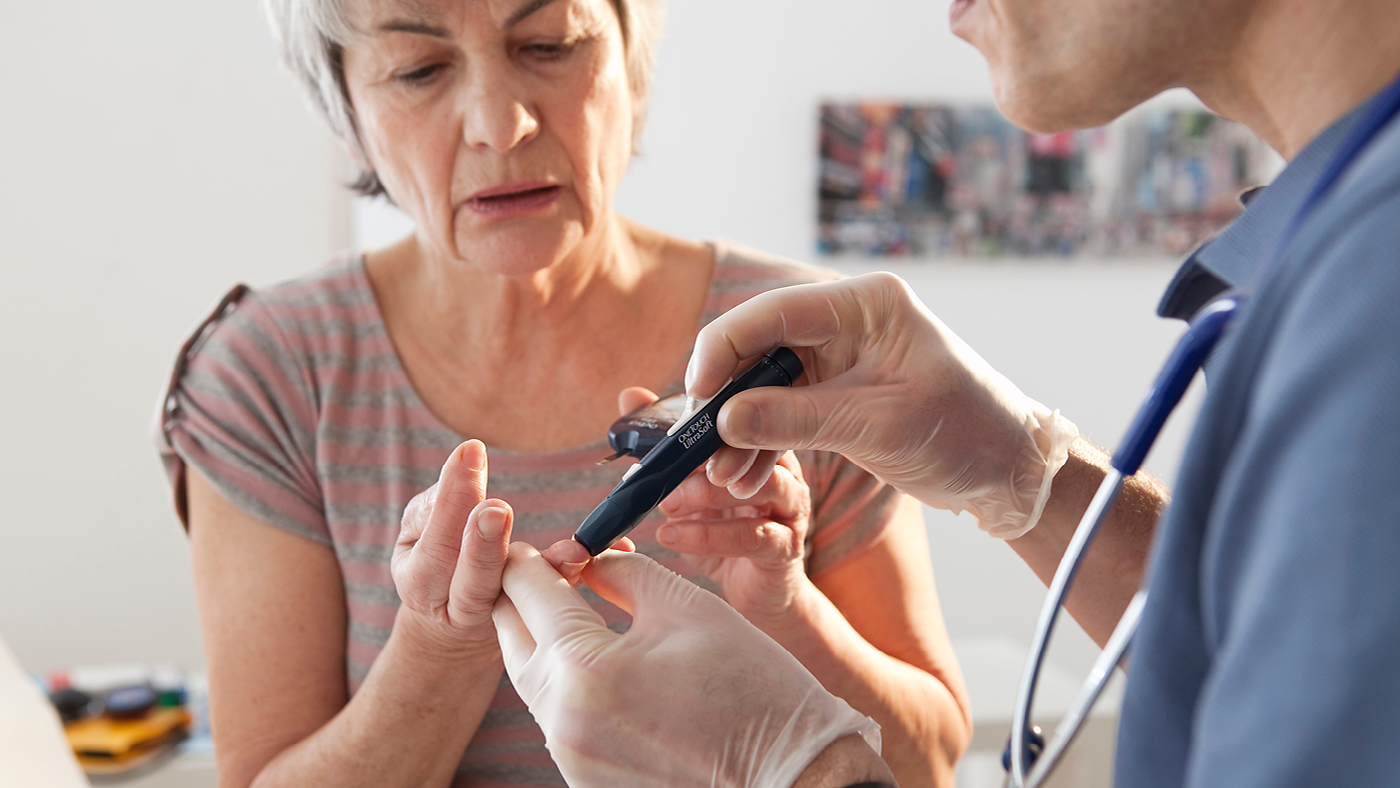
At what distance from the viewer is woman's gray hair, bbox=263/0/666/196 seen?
3.47 feet

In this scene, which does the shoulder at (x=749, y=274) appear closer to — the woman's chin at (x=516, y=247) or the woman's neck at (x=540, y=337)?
the woman's neck at (x=540, y=337)

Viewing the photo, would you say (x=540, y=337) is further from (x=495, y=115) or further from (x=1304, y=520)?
(x=1304, y=520)

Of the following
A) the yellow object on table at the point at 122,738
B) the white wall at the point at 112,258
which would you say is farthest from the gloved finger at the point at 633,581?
the white wall at the point at 112,258

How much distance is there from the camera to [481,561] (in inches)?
31.4

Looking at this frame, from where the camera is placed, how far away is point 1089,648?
327 centimetres

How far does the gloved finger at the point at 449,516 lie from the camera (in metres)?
0.82

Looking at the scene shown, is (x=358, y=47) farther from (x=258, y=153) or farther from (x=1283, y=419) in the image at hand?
(x=258, y=153)

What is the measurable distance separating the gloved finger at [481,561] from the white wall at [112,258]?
2249mm

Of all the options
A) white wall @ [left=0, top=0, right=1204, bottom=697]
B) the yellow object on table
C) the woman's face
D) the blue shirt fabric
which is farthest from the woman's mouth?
white wall @ [left=0, top=0, right=1204, bottom=697]

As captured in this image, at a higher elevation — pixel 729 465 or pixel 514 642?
pixel 729 465

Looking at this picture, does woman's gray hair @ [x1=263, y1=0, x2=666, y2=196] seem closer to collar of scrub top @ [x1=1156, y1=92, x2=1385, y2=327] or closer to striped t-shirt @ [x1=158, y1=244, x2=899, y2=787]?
striped t-shirt @ [x1=158, y1=244, x2=899, y2=787]

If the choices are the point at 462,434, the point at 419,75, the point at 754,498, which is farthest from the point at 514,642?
the point at 419,75

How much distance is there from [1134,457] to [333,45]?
0.92 metres

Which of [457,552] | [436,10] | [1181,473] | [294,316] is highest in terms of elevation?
[436,10]
